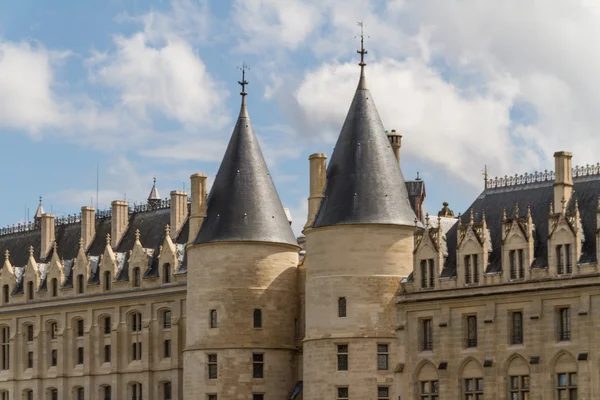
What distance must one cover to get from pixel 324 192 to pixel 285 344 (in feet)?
32.9

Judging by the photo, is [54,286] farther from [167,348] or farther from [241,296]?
[241,296]

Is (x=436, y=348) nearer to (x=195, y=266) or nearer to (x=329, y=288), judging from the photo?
(x=329, y=288)

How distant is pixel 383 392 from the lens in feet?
324

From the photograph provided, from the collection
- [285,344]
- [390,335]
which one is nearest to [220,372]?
[285,344]

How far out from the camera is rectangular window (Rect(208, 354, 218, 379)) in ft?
347

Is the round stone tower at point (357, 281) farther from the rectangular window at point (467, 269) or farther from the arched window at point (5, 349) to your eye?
the arched window at point (5, 349)

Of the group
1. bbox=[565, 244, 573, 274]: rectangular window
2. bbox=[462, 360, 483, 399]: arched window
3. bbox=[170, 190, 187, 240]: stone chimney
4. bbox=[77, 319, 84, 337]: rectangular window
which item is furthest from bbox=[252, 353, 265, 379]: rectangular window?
bbox=[77, 319, 84, 337]: rectangular window

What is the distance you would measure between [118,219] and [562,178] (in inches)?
1591

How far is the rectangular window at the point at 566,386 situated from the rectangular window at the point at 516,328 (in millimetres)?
3203

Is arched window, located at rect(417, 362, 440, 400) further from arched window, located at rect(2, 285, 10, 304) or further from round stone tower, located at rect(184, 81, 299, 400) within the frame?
arched window, located at rect(2, 285, 10, 304)

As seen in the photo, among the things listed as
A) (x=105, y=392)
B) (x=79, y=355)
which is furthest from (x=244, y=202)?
(x=79, y=355)

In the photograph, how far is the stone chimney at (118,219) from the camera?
126375mm

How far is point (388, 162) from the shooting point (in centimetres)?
10200

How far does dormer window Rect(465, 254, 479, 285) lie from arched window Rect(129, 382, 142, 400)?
3039 cm
